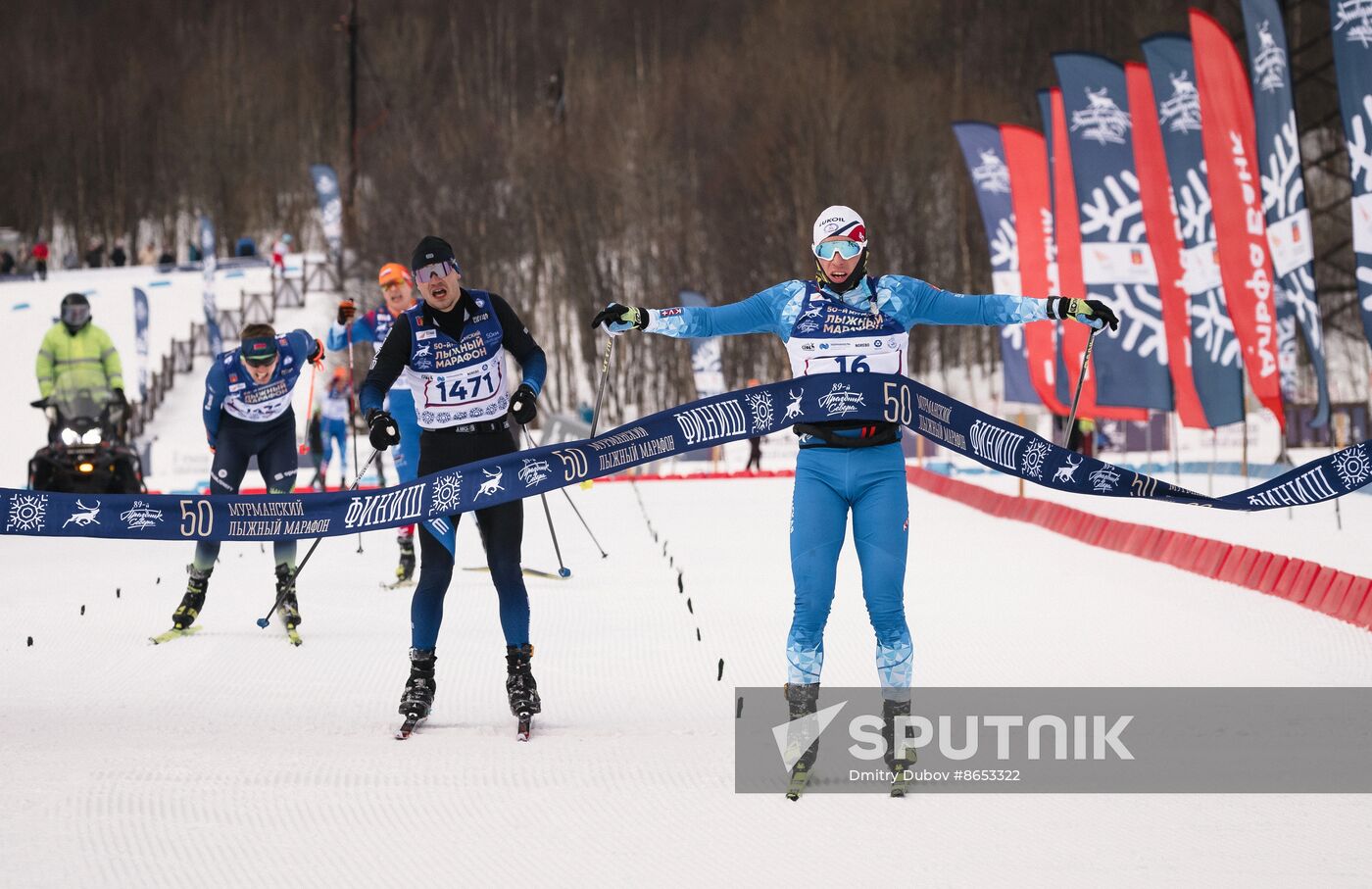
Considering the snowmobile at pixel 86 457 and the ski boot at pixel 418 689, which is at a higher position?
the snowmobile at pixel 86 457

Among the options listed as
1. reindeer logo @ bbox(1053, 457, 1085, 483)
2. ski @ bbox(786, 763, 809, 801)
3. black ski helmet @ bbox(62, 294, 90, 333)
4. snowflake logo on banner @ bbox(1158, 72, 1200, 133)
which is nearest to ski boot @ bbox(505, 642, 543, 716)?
ski @ bbox(786, 763, 809, 801)

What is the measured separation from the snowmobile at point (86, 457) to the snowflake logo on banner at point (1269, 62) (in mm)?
10606

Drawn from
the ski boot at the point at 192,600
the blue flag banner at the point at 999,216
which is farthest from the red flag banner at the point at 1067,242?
the ski boot at the point at 192,600

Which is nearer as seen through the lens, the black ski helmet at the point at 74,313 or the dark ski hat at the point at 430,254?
the dark ski hat at the point at 430,254

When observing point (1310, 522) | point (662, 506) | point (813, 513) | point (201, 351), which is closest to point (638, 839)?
point (813, 513)

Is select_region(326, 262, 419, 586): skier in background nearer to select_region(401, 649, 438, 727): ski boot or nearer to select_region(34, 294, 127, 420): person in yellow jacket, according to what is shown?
select_region(34, 294, 127, 420): person in yellow jacket

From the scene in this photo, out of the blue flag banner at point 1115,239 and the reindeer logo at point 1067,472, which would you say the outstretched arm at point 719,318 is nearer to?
the reindeer logo at point 1067,472

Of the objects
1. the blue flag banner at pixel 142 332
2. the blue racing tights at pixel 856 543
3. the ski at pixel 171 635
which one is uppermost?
the blue flag banner at pixel 142 332

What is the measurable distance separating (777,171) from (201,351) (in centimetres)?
1675

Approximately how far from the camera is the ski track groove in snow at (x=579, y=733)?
13.9ft

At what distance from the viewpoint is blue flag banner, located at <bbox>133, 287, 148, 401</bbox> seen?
33562 mm

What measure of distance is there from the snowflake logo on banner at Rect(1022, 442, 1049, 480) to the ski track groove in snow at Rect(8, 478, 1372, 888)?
1215 mm

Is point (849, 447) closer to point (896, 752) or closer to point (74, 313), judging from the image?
point (896, 752)

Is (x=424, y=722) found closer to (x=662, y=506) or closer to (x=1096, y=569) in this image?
(x=1096, y=569)
